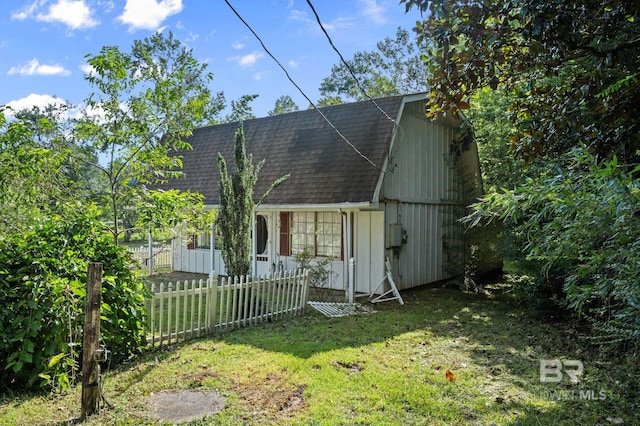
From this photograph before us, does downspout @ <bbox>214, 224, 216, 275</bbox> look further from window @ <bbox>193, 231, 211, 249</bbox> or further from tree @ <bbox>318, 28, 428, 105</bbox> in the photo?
tree @ <bbox>318, 28, 428, 105</bbox>

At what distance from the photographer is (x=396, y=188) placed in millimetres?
11156

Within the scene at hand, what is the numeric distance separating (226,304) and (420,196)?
21.8 ft

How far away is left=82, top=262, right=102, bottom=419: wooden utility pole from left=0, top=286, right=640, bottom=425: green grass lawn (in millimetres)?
191

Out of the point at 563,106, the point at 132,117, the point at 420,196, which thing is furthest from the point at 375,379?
the point at 420,196

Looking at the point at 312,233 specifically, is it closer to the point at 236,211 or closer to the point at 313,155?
the point at 313,155

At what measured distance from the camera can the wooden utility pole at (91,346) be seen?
13.6 ft

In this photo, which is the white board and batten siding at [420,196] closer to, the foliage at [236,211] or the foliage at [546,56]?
the foliage at [236,211]

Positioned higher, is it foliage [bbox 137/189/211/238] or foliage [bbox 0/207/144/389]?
foliage [bbox 137/189/211/238]

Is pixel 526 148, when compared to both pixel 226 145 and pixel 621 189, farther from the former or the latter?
pixel 226 145

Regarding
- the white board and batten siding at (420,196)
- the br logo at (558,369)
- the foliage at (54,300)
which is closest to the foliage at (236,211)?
the foliage at (54,300)

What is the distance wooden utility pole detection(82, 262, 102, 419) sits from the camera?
4156mm

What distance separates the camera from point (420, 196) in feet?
39.8

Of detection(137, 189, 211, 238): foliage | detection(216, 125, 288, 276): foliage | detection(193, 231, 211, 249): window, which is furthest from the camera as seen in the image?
detection(193, 231, 211, 249): window

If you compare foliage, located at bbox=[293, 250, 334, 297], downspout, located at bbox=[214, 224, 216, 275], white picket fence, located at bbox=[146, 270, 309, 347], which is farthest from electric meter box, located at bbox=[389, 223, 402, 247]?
downspout, located at bbox=[214, 224, 216, 275]
